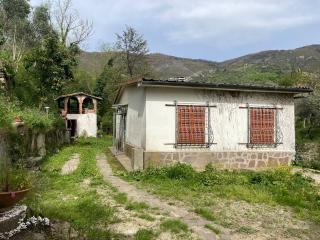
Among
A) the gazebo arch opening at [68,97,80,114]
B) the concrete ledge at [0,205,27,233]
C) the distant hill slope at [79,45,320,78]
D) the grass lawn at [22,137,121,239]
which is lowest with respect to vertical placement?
the grass lawn at [22,137,121,239]

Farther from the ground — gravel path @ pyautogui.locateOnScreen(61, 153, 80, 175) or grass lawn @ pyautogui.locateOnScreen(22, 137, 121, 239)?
gravel path @ pyautogui.locateOnScreen(61, 153, 80, 175)

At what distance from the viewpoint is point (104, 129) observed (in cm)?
3897

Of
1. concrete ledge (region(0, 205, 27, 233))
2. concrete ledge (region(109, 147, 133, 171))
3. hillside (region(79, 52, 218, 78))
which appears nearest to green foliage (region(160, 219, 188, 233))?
concrete ledge (region(0, 205, 27, 233))

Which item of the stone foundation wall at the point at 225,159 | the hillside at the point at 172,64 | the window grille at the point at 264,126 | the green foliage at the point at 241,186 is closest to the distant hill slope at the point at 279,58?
the hillside at the point at 172,64

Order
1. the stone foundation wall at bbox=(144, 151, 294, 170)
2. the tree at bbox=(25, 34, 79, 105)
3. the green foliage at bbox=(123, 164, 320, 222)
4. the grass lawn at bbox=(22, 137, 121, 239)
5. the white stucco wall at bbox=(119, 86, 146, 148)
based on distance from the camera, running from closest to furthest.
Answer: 1. the grass lawn at bbox=(22, 137, 121, 239)
2. the green foliage at bbox=(123, 164, 320, 222)
3. the stone foundation wall at bbox=(144, 151, 294, 170)
4. the white stucco wall at bbox=(119, 86, 146, 148)
5. the tree at bbox=(25, 34, 79, 105)

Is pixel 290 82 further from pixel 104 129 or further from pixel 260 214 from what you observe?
pixel 260 214

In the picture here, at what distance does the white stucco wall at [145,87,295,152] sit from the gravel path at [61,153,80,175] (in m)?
3.01

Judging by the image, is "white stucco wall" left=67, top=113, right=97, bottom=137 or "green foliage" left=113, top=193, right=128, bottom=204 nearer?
"green foliage" left=113, top=193, right=128, bottom=204

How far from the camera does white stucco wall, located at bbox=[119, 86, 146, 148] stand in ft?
45.7

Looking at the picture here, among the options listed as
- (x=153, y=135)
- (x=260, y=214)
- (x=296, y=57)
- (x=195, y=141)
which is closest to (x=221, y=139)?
(x=195, y=141)

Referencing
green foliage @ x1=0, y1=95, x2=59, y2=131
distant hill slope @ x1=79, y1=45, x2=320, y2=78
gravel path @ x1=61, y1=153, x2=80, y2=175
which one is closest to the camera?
green foliage @ x1=0, y1=95, x2=59, y2=131

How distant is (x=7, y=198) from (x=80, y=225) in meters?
1.95

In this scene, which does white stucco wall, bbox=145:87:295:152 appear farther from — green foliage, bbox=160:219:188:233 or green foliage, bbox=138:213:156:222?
green foliage, bbox=160:219:188:233

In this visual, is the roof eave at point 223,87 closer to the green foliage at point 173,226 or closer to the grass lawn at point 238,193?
the grass lawn at point 238,193
